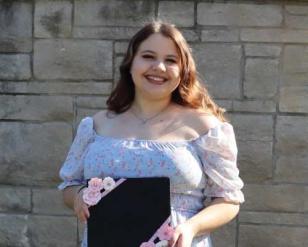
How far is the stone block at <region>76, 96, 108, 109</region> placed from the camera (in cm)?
395

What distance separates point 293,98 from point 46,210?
1.63m

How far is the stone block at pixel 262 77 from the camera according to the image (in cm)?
385

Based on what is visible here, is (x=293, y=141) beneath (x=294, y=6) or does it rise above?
beneath

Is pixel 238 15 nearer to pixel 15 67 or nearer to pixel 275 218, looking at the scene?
pixel 275 218

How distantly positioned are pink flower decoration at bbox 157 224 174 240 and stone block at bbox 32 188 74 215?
205 centimetres

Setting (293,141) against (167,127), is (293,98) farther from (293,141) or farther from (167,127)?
(167,127)

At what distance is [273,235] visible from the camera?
3.92 metres

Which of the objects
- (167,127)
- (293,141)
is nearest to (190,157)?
(167,127)

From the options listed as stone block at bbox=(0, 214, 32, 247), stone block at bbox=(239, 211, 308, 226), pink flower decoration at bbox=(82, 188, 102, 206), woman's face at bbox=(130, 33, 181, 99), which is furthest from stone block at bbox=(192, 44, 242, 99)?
pink flower decoration at bbox=(82, 188, 102, 206)

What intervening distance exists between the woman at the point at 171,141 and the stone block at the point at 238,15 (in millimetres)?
1561

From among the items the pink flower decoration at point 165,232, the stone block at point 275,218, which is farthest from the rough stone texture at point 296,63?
the pink flower decoration at point 165,232

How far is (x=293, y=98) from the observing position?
3.85 m

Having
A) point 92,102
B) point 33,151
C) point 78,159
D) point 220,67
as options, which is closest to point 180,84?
point 78,159

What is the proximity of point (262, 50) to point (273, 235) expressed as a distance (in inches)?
42.9
